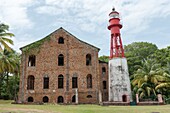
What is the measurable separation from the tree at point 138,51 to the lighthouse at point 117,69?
12.8 meters

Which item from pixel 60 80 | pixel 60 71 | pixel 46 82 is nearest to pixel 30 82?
pixel 46 82

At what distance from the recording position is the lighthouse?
26.5 meters

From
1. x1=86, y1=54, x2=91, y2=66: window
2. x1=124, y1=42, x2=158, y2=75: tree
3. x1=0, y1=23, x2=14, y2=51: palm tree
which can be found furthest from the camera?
x1=124, y1=42, x2=158, y2=75: tree

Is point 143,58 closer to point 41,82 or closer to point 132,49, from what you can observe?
point 132,49

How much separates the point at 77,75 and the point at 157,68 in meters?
12.5

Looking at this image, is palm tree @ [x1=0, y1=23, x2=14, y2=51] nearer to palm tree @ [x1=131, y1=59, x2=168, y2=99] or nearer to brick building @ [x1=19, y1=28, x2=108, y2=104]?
brick building @ [x1=19, y1=28, x2=108, y2=104]

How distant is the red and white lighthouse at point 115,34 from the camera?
27.6 meters

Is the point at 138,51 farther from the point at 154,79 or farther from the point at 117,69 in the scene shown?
the point at 117,69

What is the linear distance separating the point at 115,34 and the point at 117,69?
4.82m

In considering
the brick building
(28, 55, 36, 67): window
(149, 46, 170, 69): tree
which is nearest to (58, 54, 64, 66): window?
the brick building

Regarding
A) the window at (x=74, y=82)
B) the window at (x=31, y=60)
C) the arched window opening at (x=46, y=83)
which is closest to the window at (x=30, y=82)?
the arched window opening at (x=46, y=83)

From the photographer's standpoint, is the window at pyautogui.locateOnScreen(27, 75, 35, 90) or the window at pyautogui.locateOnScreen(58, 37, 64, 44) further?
the window at pyautogui.locateOnScreen(58, 37, 64, 44)

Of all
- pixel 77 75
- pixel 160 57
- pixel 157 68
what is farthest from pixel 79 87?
pixel 160 57

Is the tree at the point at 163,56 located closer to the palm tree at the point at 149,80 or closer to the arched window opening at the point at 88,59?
the palm tree at the point at 149,80
